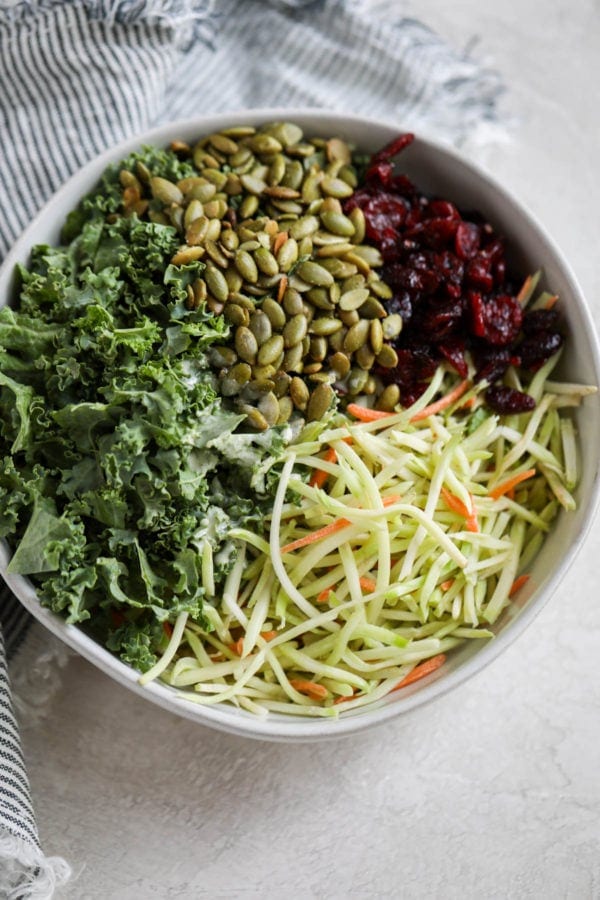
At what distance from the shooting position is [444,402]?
2.32 m

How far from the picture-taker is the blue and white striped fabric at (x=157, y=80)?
8.01 ft

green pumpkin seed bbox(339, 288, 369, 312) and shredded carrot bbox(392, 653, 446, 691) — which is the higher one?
green pumpkin seed bbox(339, 288, 369, 312)

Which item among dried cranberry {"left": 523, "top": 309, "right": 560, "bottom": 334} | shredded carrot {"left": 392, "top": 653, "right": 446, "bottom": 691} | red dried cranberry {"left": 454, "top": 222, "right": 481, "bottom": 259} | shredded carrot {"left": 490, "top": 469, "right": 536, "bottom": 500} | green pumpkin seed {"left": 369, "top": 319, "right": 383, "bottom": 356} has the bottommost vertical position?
shredded carrot {"left": 392, "top": 653, "right": 446, "bottom": 691}

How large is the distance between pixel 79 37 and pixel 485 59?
1.27 metres

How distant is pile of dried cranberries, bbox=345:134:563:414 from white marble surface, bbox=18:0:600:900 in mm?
627

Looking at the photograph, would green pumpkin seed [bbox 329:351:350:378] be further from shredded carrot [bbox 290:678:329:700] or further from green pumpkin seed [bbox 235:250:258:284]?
shredded carrot [bbox 290:678:329:700]

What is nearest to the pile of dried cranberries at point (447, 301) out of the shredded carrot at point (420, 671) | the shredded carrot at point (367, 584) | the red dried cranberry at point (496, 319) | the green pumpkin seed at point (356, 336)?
the red dried cranberry at point (496, 319)

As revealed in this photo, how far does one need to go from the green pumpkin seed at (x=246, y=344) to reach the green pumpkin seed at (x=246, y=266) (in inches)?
4.7

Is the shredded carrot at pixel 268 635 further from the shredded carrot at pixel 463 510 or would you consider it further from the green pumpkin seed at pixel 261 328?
the green pumpkin seed at pixel 261 328

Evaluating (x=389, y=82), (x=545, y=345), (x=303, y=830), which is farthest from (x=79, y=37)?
(x=303, y=830)

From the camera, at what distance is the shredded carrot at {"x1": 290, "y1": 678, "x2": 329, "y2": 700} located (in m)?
2.18

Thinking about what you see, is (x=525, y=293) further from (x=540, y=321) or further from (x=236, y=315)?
(x=236, y=315)

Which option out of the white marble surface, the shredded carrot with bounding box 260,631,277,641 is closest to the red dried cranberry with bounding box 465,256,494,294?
the white marble surface

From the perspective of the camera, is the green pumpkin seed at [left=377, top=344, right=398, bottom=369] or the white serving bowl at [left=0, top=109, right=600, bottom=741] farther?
the green pumpkin seed at [left=377, top=344, right=398, bottom=369]
